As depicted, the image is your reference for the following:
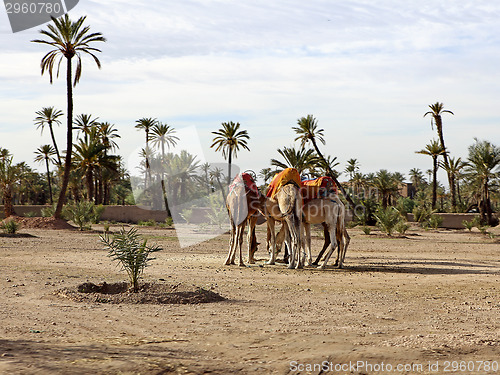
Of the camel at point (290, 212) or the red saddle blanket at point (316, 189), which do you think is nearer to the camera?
the camel at point (290, 212)

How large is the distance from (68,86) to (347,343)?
31.9 m

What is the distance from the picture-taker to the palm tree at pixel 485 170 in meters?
40.8

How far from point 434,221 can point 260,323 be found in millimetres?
33394

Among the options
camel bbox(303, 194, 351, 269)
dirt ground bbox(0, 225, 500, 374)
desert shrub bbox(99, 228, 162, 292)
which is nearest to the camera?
dirt ground bbox(0, 225, 500, 374)

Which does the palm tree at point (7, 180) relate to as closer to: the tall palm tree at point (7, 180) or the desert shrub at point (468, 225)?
the tall palm tree at point (7, 180)

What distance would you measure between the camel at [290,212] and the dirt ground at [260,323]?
703 mm

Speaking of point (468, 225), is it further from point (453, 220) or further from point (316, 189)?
point (316, 189)

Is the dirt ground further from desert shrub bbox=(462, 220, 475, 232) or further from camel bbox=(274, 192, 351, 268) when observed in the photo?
desert shrub bbox=(462, 220, 475, 232)

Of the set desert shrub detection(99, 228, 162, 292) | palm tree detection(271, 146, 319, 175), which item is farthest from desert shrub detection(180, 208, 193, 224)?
desert shrub detection(99, 228, 162, 292)

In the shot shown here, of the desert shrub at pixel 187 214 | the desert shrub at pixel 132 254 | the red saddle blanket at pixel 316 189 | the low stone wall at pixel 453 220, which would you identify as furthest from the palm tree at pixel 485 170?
the desert shrub at pixel 132 254

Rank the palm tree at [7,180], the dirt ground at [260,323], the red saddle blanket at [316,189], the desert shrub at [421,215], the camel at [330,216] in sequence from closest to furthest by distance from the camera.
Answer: the dirt ground at [260,323]
the camel at [330,216]
the red saddle blanket at [316,189]
the palm tree at [7,180]
the desert shrub at [421,215]

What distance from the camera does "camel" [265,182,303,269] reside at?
15.7 metres

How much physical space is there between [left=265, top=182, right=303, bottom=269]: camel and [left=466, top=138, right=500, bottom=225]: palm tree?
28.7 metres

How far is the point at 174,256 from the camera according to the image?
19016 mm
